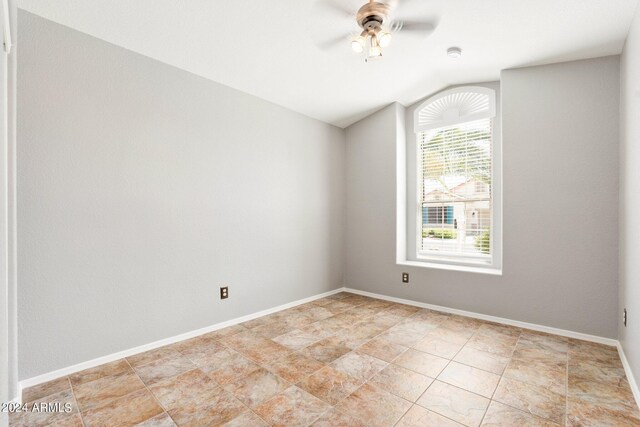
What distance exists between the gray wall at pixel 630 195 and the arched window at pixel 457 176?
1.16m

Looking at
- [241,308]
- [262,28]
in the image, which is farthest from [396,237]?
[262,28]

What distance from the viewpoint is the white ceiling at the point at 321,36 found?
2217 millimetres

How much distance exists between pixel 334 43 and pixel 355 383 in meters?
2.74

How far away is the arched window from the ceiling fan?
5.08ft

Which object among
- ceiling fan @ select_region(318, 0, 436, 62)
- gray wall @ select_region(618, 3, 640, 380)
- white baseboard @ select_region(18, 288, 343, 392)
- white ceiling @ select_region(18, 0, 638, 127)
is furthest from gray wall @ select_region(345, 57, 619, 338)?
white baseboard @ select_region(18, 288, 343, 392)

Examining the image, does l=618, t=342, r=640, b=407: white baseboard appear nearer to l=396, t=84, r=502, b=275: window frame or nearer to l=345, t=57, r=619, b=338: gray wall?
l=345, t=57, r=619, b=338: gray wall

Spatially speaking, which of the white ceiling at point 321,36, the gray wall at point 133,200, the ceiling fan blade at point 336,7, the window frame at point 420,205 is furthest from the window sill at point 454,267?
the ceiling fan blade at point 336,7

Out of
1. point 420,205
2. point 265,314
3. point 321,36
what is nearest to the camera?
point 321,36

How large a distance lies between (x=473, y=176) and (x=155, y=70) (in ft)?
11.8

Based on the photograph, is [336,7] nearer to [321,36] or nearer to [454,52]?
[321,36]

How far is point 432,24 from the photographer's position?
250cm

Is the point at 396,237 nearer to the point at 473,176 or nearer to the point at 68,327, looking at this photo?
the point at 473,176

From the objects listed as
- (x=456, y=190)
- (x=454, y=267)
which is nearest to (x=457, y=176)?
(x=456, y=190)

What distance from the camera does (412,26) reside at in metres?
2.51
